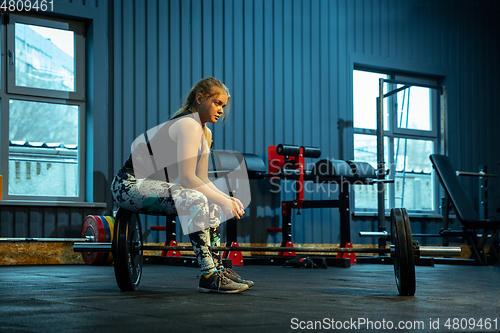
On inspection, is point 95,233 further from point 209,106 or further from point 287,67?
point 287,67

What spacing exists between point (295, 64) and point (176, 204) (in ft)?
12.9

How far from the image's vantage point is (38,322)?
131cm

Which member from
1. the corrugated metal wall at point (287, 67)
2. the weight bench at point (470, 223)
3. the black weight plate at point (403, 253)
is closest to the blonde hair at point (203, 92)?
the black weight plate at point (403, 253)

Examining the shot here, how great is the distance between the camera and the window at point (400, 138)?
19.7 feet

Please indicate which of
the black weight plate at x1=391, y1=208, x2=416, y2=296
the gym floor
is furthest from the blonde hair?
the black weight plate at x1=391, y1=208, x2=416, y2=296

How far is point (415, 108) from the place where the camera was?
6328 mm

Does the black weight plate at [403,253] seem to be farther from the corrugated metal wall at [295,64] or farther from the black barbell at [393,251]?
the corrugated metal wall at [295,64]

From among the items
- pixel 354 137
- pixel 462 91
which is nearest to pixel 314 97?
pixel 354 137

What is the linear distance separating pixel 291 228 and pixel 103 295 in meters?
3.55

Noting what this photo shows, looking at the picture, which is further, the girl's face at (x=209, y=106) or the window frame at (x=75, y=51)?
the window frame at (x=75, y=51)

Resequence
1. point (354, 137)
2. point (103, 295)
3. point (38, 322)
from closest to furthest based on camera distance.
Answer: point (38, 322) → point (103, 295) → point (354, 137)

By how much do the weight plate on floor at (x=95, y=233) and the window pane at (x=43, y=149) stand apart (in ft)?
1.75

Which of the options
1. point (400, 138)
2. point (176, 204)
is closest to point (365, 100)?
point (400, 138)

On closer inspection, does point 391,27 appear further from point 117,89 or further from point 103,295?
point 103,295
